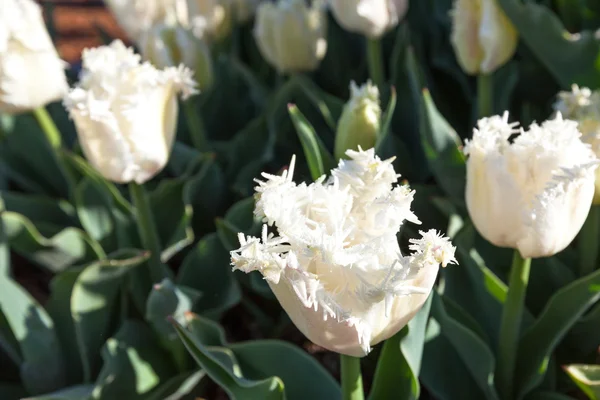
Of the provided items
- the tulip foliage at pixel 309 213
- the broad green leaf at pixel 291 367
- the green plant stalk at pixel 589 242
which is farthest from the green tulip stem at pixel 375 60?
the broad green leaf at pixel 291 367

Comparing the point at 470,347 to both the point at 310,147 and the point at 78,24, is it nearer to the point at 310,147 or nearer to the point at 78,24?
the point at 310,147

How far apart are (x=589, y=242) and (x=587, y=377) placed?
7.5 inches

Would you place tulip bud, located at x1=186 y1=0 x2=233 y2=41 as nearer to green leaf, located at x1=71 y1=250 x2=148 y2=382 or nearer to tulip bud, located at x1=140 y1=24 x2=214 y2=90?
tulip bud, located at x1=140 y1=24 x2=214 y2=90

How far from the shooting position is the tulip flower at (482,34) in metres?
0.83

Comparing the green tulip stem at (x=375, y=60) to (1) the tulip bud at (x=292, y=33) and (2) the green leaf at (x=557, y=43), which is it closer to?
(1) the tulip bud at (x=292, y=33)

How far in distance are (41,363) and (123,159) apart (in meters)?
0.31

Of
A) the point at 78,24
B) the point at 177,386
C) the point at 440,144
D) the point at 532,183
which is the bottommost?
the point at 78,24

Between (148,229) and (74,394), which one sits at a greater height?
(148,229)

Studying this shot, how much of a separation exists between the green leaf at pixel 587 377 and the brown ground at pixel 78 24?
1.82 metres

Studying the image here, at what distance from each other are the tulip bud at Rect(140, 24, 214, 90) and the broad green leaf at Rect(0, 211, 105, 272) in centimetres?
26

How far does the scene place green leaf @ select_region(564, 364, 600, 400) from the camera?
0.63m

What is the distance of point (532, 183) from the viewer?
0.55m

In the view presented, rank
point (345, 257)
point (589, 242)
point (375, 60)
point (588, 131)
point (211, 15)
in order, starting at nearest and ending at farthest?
point (345, 257) < point (588, 131) < point (589, 242) < point (375, 60) < point (211, 15)

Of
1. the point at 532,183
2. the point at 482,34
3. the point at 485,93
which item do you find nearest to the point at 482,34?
the point at 482,34
